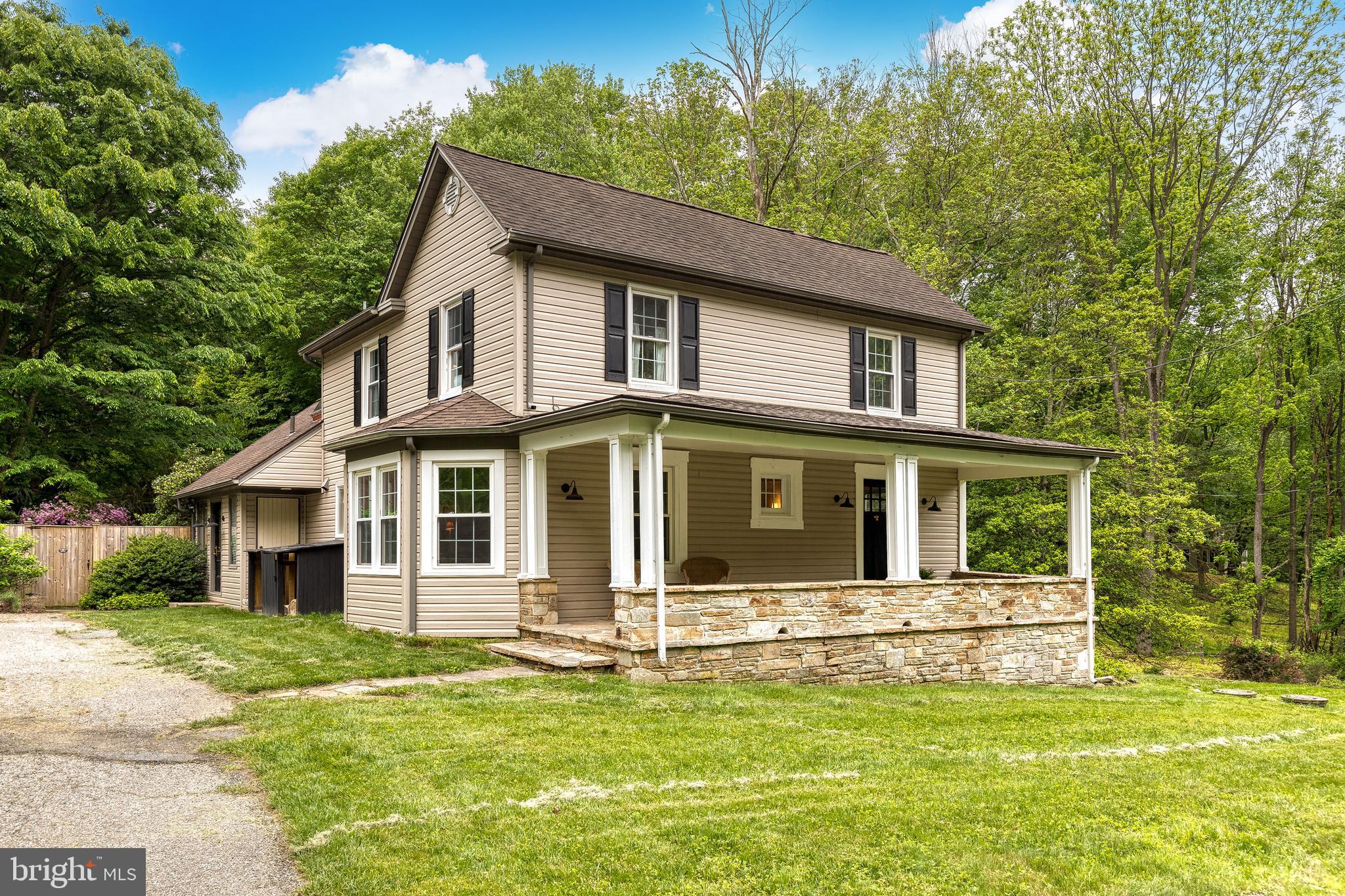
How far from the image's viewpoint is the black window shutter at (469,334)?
1419 cm

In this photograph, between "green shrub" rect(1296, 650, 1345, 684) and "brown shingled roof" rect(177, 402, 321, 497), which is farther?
"green shrub" rect(1296, 650, 1345, 684)

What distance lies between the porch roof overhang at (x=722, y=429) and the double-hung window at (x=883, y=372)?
1352 millimetres

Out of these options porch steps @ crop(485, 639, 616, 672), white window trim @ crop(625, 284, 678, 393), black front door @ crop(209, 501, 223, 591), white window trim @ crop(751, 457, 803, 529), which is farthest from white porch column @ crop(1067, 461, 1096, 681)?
black front door @ crop(209, 501, 223, 591)

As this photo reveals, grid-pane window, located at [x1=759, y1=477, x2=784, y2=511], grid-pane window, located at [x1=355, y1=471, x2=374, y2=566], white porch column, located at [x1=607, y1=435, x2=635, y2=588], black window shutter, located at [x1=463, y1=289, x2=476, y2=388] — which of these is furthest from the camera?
grid-pane window, located at [x1=759, y1=477, x2=784, y2=511]

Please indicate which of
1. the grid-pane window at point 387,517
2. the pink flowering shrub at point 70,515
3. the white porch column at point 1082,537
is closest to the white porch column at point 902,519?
the white porch column at point 1082,537

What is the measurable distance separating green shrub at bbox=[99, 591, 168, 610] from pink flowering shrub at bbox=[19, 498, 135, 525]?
3.06 m

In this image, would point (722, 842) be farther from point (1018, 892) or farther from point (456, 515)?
point (456, 515)

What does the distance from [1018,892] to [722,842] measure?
1389 mm

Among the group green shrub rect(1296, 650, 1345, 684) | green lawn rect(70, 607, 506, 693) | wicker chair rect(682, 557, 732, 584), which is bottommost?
green shrub rect(1296, 650, 1345, 684)

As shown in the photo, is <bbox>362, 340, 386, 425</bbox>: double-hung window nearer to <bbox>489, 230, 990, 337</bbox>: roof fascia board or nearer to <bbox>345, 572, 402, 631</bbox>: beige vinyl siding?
<bbox>345, 572, 402, 631</bbox>: beige vinyl siding

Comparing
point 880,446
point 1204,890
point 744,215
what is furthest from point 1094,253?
point 1204,890

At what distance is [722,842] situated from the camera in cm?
464

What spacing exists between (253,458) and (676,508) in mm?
11450

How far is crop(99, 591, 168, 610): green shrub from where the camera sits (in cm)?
1855
